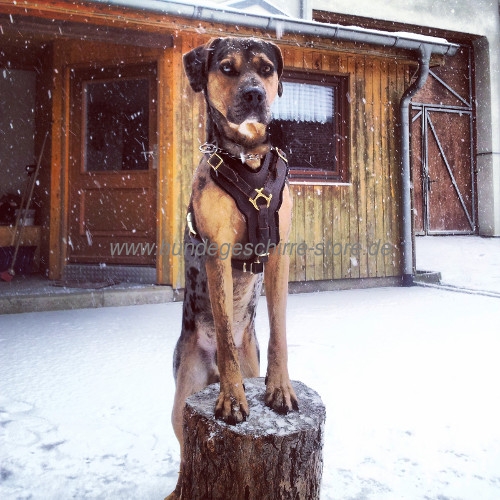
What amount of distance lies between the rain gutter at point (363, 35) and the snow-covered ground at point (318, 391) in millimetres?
2453

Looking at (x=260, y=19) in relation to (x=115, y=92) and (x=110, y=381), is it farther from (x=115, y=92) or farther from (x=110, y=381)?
(x=110, y=381)

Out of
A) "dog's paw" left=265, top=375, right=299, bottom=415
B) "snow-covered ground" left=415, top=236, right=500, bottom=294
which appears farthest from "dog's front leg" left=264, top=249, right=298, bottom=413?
"snow-covered ground" left=415, top=236, right=500, bottom=294

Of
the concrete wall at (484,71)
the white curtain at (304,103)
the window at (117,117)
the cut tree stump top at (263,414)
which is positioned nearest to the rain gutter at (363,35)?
the white curtain at (304,103)

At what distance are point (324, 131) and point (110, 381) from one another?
15.9 ft

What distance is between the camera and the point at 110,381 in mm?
2854

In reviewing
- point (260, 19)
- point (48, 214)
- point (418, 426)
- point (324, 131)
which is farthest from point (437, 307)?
point (48, 214)

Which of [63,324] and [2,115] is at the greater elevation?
[2,115]

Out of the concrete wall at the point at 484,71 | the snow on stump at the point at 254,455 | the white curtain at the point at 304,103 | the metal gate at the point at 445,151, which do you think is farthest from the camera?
the concrete wall at the point at 484,71

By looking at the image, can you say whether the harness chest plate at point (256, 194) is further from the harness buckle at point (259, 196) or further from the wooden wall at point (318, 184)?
the wooden wall at point (318, 184)

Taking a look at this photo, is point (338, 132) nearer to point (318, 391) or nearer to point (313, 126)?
point (313, 126)

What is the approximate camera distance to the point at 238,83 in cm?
149

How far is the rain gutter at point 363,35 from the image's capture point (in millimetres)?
4707

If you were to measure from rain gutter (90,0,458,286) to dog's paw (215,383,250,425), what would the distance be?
14.2 ft

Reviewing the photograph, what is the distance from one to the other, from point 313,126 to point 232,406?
5652 millimetres
